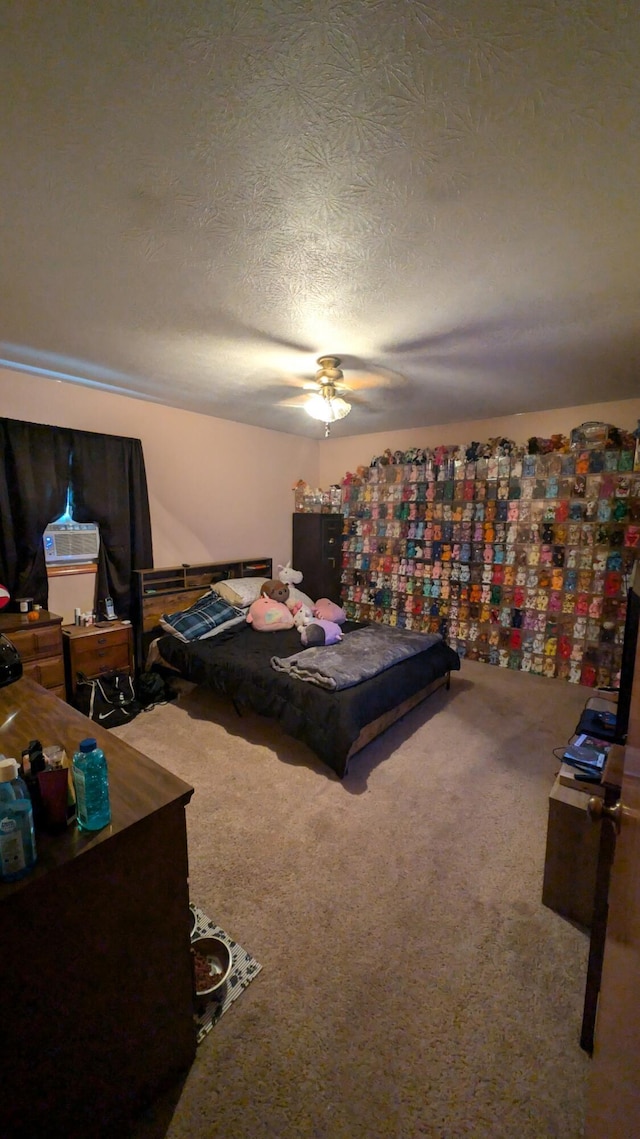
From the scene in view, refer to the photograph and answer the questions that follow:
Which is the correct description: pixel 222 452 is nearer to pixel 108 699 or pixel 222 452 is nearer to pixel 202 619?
pixel 202 619

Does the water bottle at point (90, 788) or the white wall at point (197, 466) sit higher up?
the white wall at point (197, 466)

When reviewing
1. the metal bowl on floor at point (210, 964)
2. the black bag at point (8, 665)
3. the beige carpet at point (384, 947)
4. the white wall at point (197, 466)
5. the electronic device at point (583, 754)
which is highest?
the white wall at point (197, 466)

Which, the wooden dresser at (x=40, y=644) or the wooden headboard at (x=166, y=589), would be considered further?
the wooden headboard at (x=166, y=589)

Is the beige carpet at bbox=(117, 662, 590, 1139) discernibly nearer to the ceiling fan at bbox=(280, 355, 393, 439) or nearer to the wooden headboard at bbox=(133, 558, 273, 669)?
the wooden headboard at bbox=(133, 558, 273, 669)

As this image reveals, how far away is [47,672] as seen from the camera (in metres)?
2.79

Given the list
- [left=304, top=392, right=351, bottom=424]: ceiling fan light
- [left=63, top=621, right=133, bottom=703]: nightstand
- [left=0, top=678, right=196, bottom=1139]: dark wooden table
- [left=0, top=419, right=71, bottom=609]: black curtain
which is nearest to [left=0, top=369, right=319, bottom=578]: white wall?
[left=0, top=419, right=71, bottom=609]: black curtain

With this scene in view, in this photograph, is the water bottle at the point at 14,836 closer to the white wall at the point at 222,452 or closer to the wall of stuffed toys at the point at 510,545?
the white wall at the point at 222,452

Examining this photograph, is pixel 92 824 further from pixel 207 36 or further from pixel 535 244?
pixel 535 244

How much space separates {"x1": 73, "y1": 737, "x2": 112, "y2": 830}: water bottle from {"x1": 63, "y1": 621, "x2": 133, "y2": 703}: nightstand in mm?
2434

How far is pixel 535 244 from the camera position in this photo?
57.6 inches

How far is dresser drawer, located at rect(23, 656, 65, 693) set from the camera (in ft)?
8.87

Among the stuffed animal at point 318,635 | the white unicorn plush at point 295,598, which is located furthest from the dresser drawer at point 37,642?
the white unicorn plush at point 295,598

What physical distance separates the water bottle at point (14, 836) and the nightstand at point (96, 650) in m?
2.48

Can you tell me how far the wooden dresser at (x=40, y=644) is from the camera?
265 centimetres
